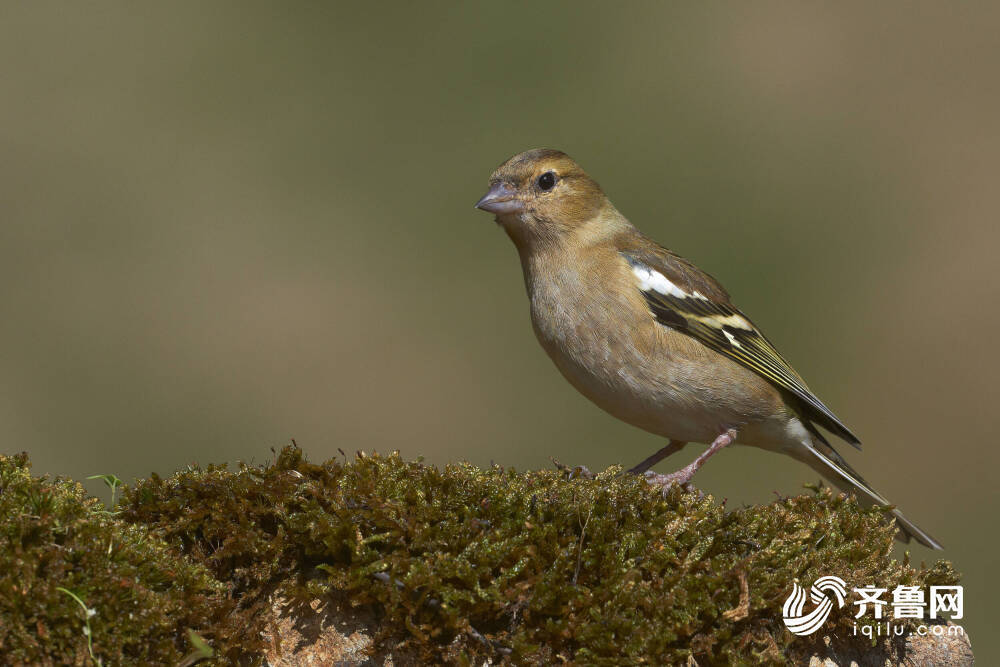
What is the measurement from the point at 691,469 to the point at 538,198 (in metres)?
1.95

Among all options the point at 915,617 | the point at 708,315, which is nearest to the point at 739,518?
the point at 915,617

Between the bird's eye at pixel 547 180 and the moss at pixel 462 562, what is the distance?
2746mm

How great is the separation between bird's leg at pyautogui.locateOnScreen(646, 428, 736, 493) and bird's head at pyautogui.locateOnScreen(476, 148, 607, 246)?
1529 millimetres

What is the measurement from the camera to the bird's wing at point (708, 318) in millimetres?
5776

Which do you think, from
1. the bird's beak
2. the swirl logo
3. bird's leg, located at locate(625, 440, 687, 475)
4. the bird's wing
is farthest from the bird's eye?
the swirl logo

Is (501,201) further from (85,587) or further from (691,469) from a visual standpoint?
(85,587)

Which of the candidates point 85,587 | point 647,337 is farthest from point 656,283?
point 85,587

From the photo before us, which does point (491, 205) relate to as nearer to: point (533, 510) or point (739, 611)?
point (533, 510)

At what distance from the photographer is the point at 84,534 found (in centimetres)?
315

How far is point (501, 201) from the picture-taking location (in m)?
6.14

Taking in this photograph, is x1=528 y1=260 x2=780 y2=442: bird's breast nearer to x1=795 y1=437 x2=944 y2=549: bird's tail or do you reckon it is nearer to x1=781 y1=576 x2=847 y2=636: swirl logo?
x1=795 y1=437 x2=944 y2=549: bird's tail

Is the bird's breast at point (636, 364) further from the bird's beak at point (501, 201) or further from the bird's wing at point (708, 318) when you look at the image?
the bird's beak at point (501, 201)

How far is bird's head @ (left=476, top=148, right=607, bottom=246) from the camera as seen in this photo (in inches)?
241

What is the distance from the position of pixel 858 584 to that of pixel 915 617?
31 cm
